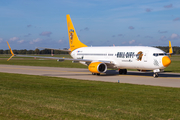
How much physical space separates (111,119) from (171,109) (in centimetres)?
358

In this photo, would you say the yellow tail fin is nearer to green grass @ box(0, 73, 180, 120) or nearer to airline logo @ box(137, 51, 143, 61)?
airline logo @ box(137, 51, 143, 61)

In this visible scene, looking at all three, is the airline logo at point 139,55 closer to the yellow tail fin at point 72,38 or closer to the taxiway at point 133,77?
the taxiway at point 133,77

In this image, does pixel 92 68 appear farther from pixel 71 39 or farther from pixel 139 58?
pixel 71 39

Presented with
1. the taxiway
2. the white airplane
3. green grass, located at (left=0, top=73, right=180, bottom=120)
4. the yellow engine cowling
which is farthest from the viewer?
the yellow engine cowling

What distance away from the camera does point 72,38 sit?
4206 cm

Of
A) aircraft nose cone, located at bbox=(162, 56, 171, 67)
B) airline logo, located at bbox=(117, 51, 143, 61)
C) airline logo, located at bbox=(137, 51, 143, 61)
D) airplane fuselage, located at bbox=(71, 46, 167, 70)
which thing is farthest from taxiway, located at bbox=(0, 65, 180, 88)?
airline logo, located at bbox=(117, 51, 143, 61)

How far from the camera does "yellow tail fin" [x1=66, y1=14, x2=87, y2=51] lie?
41.6 m

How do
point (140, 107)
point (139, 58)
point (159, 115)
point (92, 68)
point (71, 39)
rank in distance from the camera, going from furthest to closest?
point (71, 39)
point (92, 68)
point (139, 58)
point (140, 107)
point (159, 115)

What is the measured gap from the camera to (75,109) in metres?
11.3

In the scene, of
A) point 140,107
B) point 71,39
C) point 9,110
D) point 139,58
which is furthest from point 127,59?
point 9,110

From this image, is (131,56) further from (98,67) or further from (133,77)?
(98,67)

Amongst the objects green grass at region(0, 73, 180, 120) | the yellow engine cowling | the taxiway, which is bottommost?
green grass at region(0, 73, 180, 120)

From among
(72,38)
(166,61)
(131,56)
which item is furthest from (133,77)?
(72,38)

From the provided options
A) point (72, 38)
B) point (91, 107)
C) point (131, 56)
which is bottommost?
point (91, 107)
